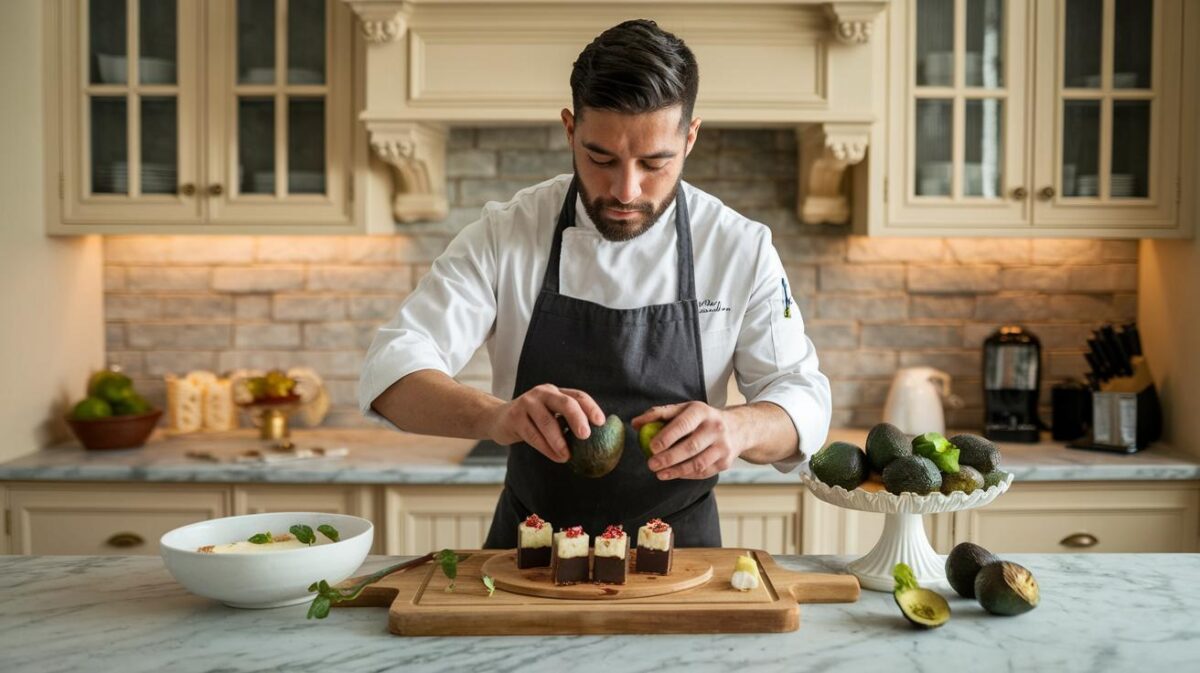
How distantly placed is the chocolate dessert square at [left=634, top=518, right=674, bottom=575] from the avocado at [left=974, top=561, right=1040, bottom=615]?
49 cm

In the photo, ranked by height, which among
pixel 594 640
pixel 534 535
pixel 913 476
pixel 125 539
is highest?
pixel 913 476

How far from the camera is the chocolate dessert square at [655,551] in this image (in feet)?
6.07

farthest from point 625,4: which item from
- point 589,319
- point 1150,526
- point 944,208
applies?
point 1150,526

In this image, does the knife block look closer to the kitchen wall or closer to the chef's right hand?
the chef's right hand

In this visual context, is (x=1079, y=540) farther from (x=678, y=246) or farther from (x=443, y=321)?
(x=443, y=321)

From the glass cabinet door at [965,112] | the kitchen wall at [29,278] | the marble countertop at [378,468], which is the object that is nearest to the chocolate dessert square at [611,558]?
the marble countertop at [378,468]

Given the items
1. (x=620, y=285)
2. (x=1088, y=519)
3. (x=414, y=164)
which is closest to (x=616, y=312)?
(x=620, y=285)

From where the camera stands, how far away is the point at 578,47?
342 cm

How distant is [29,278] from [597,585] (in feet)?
8.52

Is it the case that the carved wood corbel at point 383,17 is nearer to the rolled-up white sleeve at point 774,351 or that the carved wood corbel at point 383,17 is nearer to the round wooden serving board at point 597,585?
the rolled-up white sleeve at point 774,351

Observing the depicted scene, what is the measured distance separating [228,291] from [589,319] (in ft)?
7.13

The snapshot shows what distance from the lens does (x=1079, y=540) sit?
344 cm

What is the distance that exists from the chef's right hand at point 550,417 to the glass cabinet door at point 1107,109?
7.84 feet

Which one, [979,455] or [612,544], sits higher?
[979,455]
